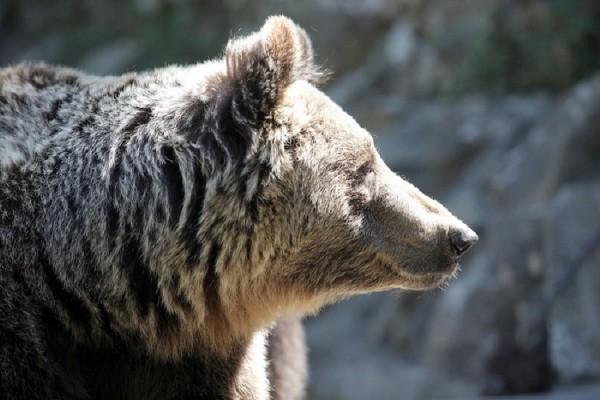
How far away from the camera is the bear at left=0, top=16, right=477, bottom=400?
310cm

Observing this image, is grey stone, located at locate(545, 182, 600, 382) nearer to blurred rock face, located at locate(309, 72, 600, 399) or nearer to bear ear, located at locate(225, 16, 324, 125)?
blurred rock face, located at locate(309, 72, 600, 399)

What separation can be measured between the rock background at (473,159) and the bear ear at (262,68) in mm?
1494

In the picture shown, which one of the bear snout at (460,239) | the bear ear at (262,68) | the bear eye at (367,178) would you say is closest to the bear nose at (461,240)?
the bear snout at (460,239)

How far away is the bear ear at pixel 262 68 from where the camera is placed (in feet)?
10.7

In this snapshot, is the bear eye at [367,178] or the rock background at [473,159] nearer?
the bear eye at [367,178]

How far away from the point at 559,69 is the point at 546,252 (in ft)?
10.5

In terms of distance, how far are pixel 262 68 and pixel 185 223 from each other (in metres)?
0.66

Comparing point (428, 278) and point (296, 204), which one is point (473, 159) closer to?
point (428, 278)

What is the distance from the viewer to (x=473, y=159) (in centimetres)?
963

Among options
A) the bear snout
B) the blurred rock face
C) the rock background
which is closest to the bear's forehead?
the bear snout

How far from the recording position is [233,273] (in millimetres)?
3264

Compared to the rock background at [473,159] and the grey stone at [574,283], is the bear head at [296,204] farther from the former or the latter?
the grey stone at [574,283]

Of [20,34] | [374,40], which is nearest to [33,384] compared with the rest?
[374,40]

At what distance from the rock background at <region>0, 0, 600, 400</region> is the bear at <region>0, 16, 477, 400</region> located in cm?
101
